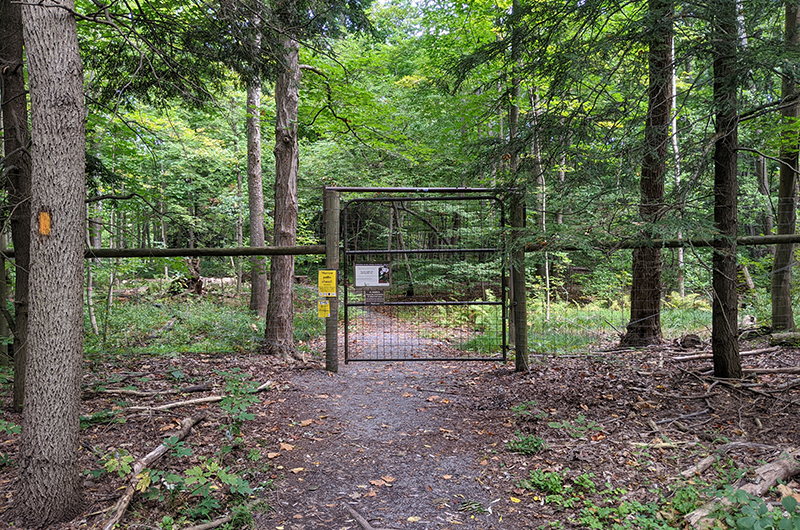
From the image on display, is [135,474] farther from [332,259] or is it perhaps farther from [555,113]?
[555,113]

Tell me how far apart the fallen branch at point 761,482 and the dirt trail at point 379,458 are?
39.3 inches

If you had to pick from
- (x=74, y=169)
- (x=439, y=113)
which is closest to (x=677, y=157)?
(x=74, y=169)

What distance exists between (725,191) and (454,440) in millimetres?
3233

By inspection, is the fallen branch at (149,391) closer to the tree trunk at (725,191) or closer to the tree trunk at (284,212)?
the tree trunk at (284,212)

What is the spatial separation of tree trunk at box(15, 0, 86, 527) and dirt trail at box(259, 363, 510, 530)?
1.36 meters

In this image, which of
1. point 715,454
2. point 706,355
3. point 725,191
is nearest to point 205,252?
point 715,454

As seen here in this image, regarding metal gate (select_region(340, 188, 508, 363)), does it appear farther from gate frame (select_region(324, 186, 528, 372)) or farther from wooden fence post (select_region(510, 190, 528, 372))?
wooden fence post (select_region(510, 190, 528, 372))

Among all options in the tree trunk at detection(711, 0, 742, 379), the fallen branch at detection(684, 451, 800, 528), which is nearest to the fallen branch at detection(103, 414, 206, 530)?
the fallen branch at detection(684, 451, 800, 528)

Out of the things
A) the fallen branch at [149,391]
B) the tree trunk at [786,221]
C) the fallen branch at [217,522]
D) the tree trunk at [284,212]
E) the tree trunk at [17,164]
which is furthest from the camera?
the tree trunk at [284,212]

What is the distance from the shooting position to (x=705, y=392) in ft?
13.0

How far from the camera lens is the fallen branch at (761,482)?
2363mm

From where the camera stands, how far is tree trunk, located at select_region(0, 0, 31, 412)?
3744 millimetres

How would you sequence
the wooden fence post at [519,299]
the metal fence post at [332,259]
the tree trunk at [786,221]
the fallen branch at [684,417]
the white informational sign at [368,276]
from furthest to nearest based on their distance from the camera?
the white informational sign at [368,276], the tree trunk at [786,221], the metal fence post at [332,259], the wooden fence post at [519,299], the fallen branch at [684,417]

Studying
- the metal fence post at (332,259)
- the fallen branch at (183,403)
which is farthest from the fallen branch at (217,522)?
the metal fence post at (332,259)
